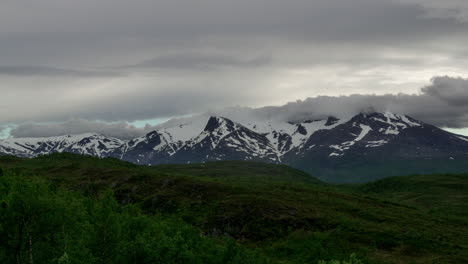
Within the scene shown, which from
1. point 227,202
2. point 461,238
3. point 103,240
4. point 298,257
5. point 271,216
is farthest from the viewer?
point 227,202

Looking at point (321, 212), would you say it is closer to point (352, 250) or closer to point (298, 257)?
point (352, 250)

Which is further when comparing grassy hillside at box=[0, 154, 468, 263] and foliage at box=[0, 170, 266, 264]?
grassy hillside at box=[0, 154, 468, 263]

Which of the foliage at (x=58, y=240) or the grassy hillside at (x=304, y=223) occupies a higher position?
the foliage at (x=58, y=240)

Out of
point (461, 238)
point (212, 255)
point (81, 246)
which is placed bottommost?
point (461, 238)

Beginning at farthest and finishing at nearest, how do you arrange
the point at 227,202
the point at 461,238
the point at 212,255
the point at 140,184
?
the point at 140,184
the point at 227,202
the point at 461,238
the point at 212,255

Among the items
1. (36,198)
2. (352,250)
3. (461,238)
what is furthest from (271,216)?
(36,198)

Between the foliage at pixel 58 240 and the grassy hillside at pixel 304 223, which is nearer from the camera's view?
the foliage at pixel 58 240

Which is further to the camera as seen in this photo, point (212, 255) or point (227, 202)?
point (227, 202)

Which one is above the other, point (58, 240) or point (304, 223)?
point (58, 240)

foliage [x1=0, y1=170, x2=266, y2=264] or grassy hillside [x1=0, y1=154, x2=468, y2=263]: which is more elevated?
foliage [x1=0, y1=170, x2=266, y2=264]

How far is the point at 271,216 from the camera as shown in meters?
159

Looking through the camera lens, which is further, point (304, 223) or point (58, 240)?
point (304, 223)

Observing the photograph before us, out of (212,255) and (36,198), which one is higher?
(36,198)

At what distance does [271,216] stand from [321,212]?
69.5ft
